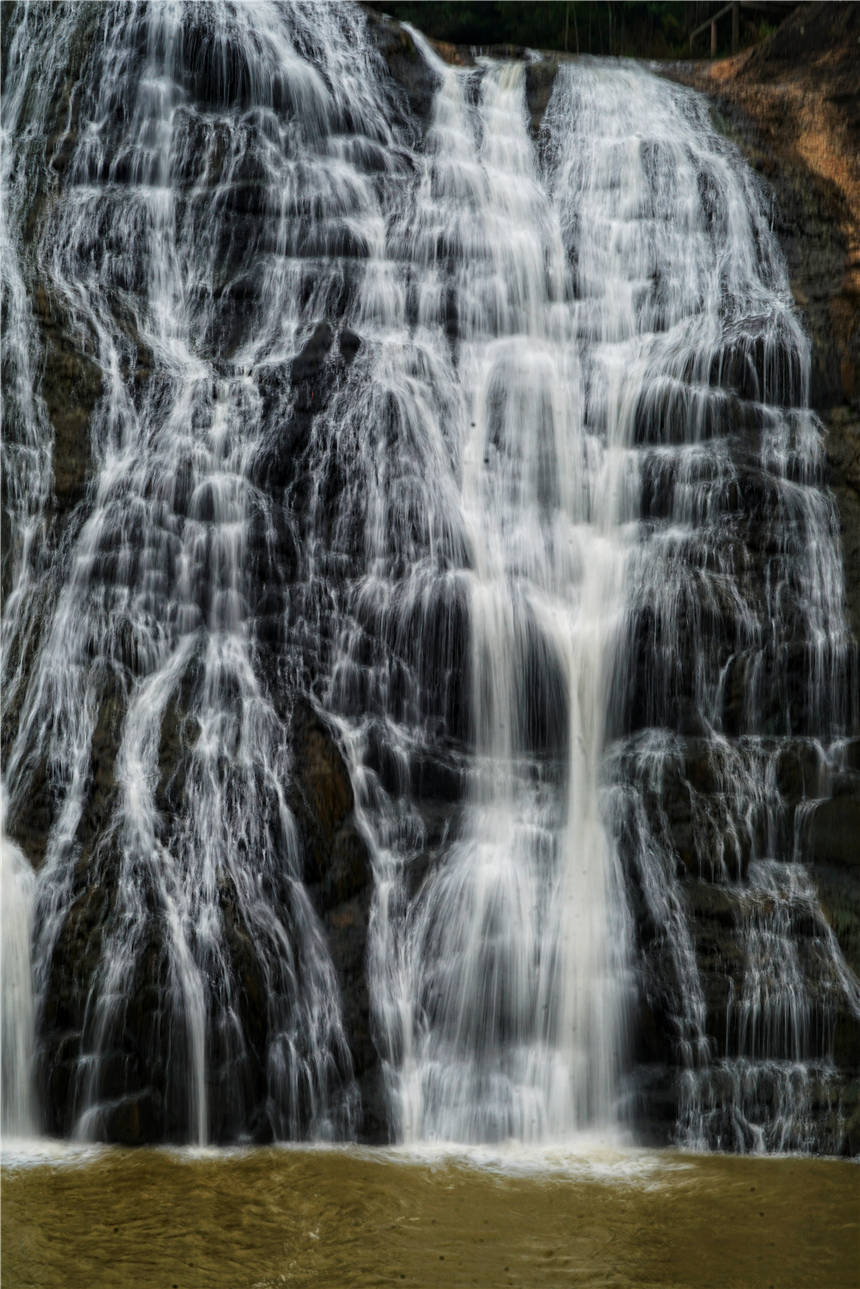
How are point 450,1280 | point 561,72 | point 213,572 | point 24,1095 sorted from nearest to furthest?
1. point 450,1280
2. point 24,1095
3. point 213,572
4. point 561,72

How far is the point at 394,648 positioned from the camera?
31.4ft

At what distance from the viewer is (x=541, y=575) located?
10.0 m

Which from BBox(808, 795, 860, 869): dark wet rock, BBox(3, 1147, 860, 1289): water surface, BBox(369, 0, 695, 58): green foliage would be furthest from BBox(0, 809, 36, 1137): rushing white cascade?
BBox(369, 0, 695, 58): green foliage

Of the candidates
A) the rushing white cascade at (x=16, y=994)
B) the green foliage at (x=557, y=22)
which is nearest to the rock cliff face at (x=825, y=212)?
the green foliage at (x=557, y=22)

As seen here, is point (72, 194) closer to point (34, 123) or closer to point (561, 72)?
point (34, 123)

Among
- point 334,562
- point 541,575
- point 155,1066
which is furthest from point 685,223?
point 155,1066

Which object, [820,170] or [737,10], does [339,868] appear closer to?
[820,170]

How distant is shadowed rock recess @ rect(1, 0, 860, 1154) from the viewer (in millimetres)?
8445

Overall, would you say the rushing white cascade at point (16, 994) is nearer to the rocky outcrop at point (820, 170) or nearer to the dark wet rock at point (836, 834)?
the dark wet rock at point (836, 834)

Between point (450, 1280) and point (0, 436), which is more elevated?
point (0, 436)

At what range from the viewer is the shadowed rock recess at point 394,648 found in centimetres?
845

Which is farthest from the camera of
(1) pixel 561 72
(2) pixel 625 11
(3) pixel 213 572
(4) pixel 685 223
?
(2) pixel 625 11

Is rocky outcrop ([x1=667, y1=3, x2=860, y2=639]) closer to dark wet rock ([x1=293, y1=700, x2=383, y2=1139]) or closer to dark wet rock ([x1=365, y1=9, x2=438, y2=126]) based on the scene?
dark wet rock ([x1=365, y1=9, x2=438, y2=126])

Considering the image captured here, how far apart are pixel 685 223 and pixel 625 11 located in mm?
8753
